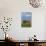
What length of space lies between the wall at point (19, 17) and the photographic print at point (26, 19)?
0.08 meters

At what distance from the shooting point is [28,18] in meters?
3.72

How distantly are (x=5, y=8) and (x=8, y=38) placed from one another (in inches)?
32.9

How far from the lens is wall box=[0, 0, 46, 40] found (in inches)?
145

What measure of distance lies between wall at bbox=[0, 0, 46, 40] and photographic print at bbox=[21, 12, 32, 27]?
8cm

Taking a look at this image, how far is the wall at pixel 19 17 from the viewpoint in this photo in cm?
368

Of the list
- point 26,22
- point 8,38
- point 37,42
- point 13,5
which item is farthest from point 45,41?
point 13,5

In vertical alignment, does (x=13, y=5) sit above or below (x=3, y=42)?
above

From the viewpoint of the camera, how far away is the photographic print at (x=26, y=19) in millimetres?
3701

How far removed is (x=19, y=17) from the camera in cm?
371

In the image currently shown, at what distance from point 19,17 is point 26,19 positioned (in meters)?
0.20

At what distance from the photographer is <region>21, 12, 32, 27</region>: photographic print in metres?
3.70

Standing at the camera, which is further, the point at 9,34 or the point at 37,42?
the point at 9,34

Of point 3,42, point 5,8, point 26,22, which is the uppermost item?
point 5,8

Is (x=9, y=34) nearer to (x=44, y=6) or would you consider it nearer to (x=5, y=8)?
(x=5, y=8)
